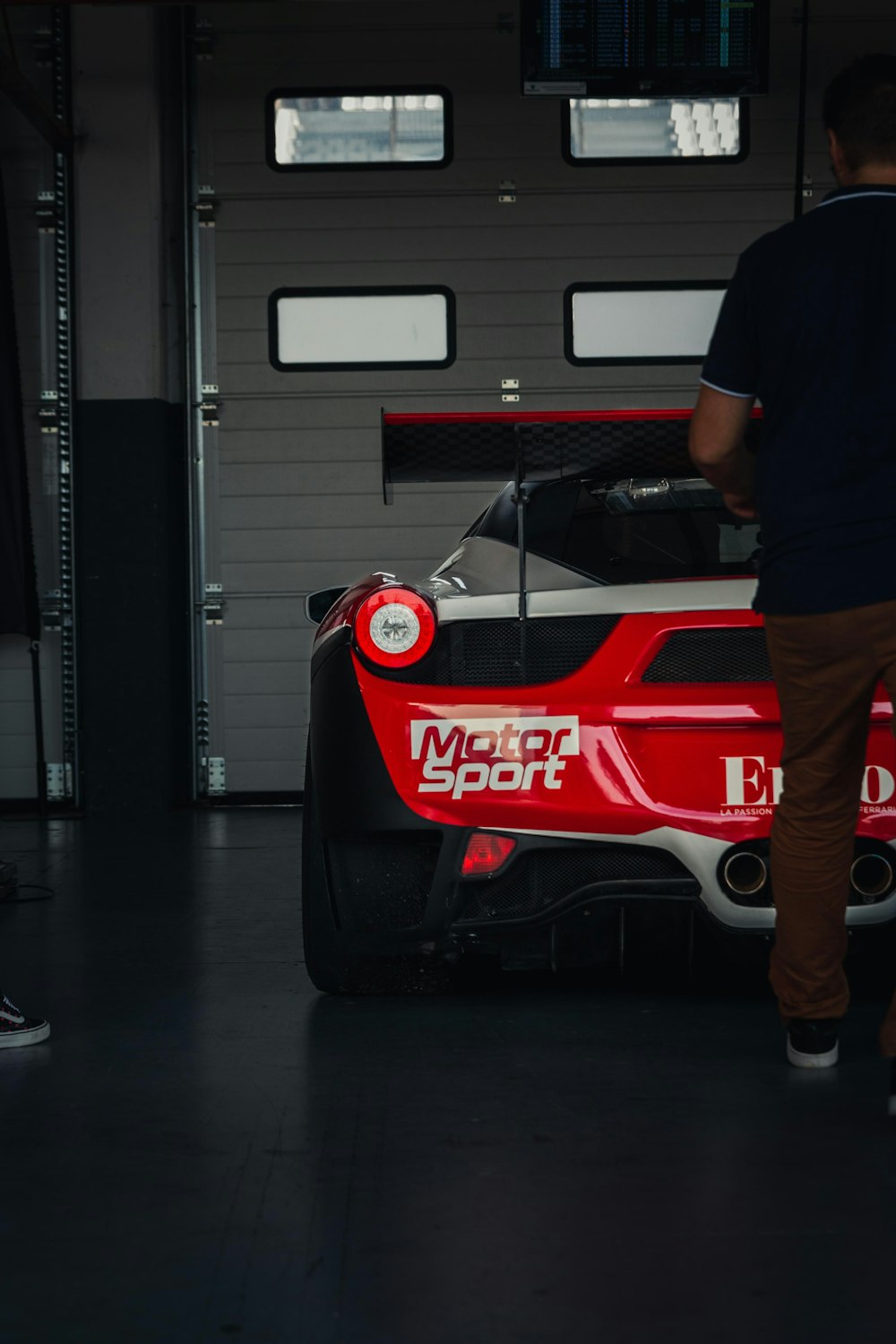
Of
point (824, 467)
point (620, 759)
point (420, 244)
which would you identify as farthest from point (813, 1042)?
point (420, 244)

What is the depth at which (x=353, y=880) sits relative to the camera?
3.01 metres

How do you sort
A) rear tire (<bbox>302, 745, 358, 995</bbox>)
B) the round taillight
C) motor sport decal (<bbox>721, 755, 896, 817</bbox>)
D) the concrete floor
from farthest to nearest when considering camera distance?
1. rear tire (<bbox>302, 745, 358, 995</bbox>)
2. the round taillight
3. motor sport decal (<bbox>721, 755, 896, 817</bbox>)
4. the concrete floor

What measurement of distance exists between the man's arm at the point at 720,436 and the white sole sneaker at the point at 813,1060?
100cm

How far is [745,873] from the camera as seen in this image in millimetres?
2865

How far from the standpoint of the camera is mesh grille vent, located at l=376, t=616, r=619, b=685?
2.90 metres

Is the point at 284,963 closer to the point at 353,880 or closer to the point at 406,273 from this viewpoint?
the point at 353,880

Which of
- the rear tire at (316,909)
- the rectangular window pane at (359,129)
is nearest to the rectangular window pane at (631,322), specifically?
the rectangular window pane at (359,129)

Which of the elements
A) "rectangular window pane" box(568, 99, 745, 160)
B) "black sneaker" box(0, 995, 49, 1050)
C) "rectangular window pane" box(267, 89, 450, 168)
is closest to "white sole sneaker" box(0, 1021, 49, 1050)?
"black sneaker" box(0, 995, 49, 1050)

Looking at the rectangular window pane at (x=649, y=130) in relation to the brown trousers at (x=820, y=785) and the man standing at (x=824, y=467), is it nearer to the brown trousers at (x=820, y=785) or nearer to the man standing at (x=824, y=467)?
the man standing at (x=824, y=467)

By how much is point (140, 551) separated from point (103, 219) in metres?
1.70

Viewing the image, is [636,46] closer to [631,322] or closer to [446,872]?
[631,322]

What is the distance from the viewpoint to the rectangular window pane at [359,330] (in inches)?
316

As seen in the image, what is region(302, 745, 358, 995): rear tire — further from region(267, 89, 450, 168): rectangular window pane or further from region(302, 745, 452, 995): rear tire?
region(267, 89, 450, 168): rectangular window pane

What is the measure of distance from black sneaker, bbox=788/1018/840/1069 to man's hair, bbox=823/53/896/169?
143 centimetres
